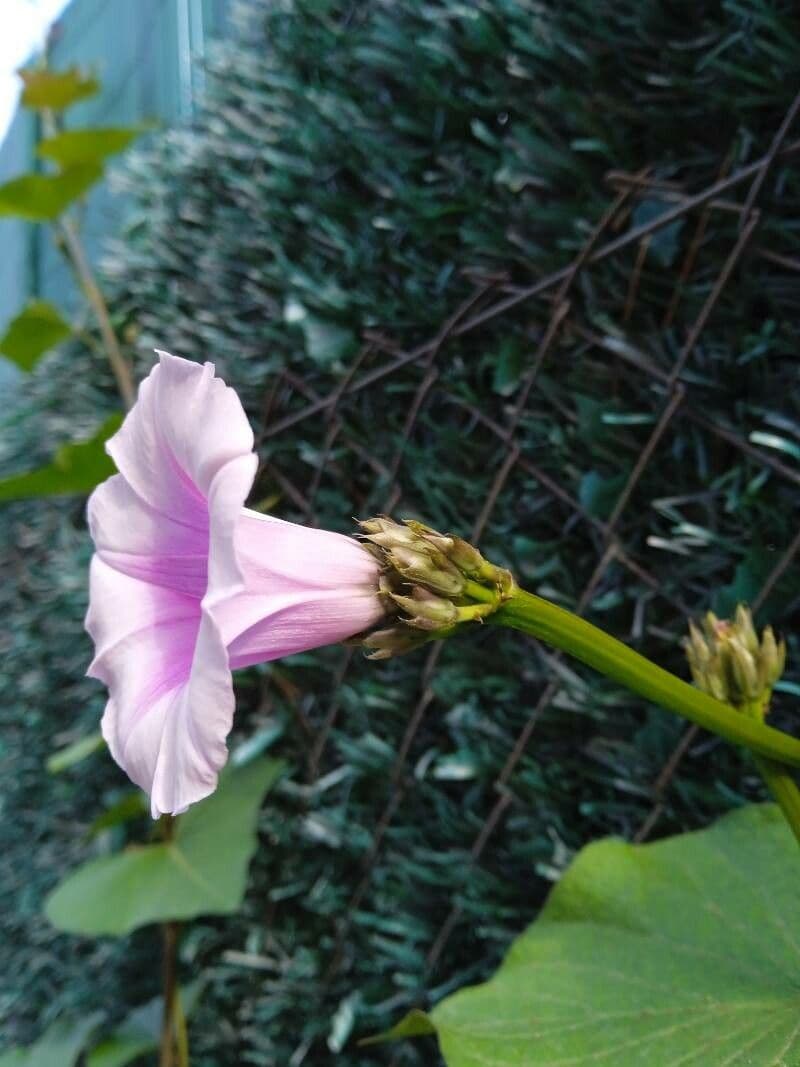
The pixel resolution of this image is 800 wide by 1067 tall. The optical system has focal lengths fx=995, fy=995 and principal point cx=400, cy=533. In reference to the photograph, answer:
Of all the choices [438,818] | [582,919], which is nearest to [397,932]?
[438,818]

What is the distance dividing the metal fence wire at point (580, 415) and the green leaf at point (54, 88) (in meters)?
1.08

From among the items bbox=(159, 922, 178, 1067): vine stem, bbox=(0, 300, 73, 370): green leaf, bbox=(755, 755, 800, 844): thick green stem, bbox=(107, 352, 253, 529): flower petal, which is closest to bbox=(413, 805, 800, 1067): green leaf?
bbox=(755, 755, 800, 844): thick green stem

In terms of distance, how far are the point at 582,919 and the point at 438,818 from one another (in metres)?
0.49

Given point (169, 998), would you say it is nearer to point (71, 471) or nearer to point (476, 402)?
point (71, 471)

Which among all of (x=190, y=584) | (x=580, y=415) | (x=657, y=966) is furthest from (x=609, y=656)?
(x=580, y=415)

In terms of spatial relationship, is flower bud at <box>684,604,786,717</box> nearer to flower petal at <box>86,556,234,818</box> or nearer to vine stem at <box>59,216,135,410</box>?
flower petal at <box>86,556,234,818</box>

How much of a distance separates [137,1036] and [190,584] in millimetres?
1339

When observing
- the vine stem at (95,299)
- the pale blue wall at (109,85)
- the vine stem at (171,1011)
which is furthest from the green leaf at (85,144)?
the vine stem at (171,1011)

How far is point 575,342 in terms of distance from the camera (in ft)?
3.61

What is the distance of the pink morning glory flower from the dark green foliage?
Result: 53cm

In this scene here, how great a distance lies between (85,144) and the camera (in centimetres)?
178

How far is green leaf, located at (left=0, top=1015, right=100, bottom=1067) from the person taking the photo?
5.26ft

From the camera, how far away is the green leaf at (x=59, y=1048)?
A: 1.60 metres

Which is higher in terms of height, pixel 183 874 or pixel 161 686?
pixel 161 686
